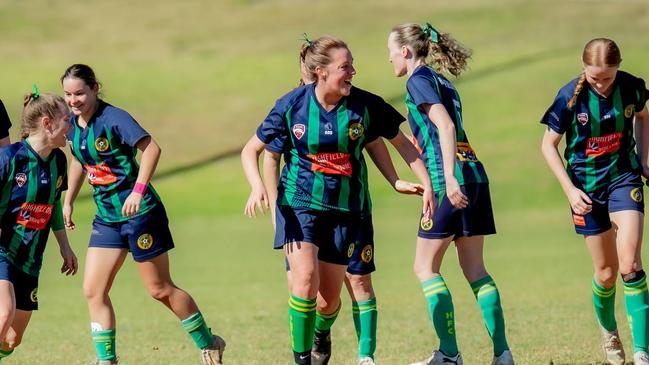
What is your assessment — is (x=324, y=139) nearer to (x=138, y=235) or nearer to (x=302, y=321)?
(x=302, y=321)

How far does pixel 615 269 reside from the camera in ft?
25.6

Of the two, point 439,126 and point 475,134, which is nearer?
point 439,126

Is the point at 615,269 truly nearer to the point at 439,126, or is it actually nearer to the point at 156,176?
the point at 439,126

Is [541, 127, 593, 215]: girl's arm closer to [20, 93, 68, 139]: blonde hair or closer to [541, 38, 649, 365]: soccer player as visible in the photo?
[541, 38, 649, 365]: soccer player

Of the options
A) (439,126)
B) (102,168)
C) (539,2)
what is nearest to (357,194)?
(439,126)

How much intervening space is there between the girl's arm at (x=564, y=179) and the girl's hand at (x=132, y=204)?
102 inches

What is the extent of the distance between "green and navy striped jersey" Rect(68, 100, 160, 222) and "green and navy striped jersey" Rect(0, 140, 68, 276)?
24cm

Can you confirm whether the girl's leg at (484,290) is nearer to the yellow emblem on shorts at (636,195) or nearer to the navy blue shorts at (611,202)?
the navy blue shorts at (611,202)

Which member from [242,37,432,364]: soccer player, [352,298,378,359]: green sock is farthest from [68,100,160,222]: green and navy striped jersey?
[352,298,378,359]: green sock

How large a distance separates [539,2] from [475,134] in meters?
19.3

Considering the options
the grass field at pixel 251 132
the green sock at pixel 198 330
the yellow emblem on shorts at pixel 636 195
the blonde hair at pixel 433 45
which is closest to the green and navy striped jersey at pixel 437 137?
the blonde hair at pixel 433 45

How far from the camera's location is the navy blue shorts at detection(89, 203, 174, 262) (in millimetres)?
7469

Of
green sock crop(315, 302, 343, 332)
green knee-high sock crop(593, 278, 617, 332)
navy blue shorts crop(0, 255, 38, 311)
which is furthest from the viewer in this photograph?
green knee-high sock crop(593, 278, 617, 332)

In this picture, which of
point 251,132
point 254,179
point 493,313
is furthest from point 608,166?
point 251,132
